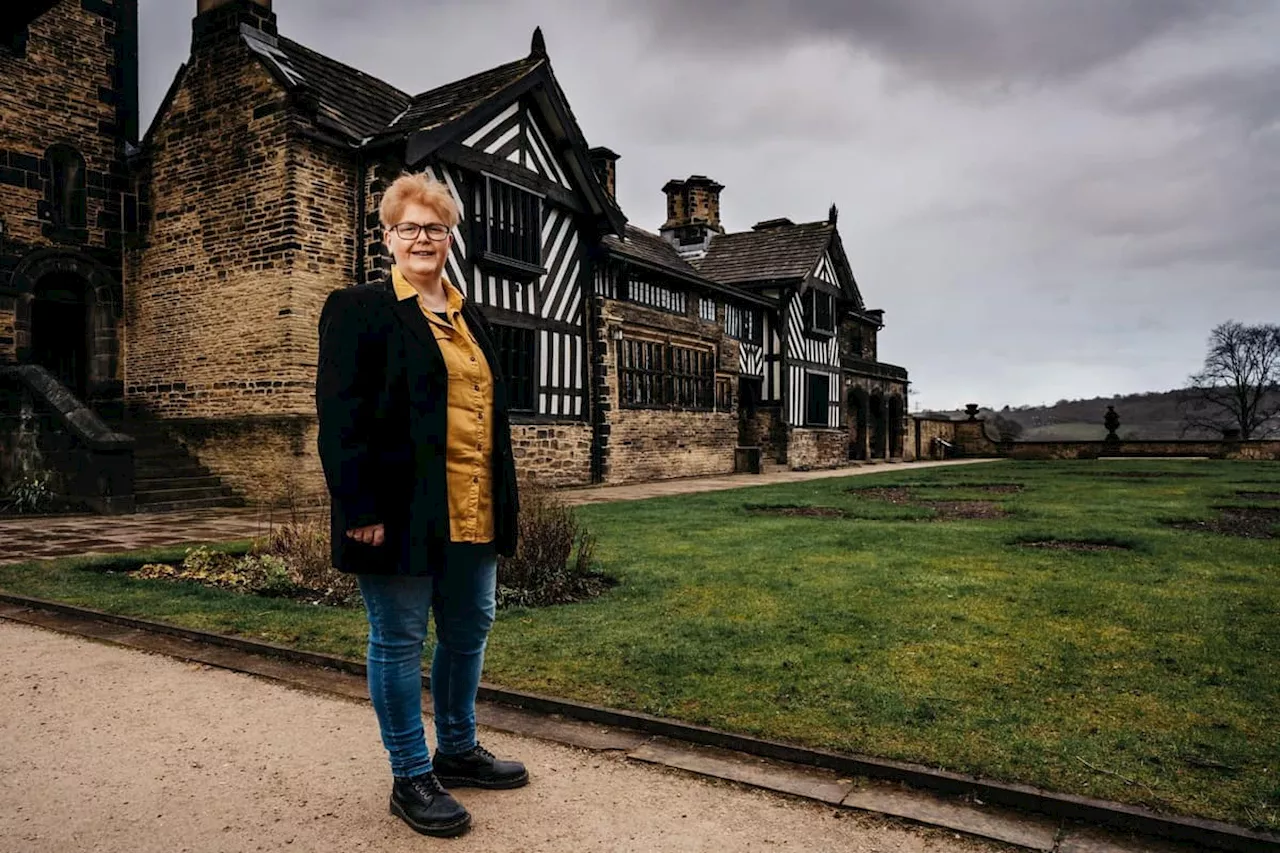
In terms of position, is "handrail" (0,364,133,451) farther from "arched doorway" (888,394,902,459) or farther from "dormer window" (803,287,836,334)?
"arched doorway" (888,394,902,459)

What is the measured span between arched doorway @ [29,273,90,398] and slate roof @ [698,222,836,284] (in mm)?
17002

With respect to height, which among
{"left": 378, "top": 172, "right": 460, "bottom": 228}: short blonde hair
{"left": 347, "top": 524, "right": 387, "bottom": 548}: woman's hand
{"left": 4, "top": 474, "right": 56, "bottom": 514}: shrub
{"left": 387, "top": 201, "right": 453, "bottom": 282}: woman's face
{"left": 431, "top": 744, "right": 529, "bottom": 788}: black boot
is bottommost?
{"left": 431, "top": 744, "right": 529, "bottom": 788}: black boot

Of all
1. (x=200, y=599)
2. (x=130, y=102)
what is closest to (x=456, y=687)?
(x=200, y=599)

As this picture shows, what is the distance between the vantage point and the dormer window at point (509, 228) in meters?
15.2

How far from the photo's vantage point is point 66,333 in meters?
15.8

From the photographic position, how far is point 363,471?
265cm

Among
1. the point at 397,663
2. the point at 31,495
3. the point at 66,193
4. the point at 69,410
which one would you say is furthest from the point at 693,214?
the point at 397,663

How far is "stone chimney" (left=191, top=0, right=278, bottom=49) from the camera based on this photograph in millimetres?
14023

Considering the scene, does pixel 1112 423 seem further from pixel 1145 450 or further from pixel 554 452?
pixel 554 452

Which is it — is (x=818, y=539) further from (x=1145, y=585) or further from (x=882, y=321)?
(x=882, y=321)

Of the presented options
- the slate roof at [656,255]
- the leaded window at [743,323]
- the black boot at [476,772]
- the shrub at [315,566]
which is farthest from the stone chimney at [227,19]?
the black boot at [476,772]

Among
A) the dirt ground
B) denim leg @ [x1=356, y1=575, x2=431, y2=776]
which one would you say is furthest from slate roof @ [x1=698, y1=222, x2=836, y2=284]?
denim leg @ [x1=356, y1=575, x2=431, y2=776]

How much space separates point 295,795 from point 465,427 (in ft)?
4.47

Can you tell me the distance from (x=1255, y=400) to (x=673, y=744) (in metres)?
54.4
